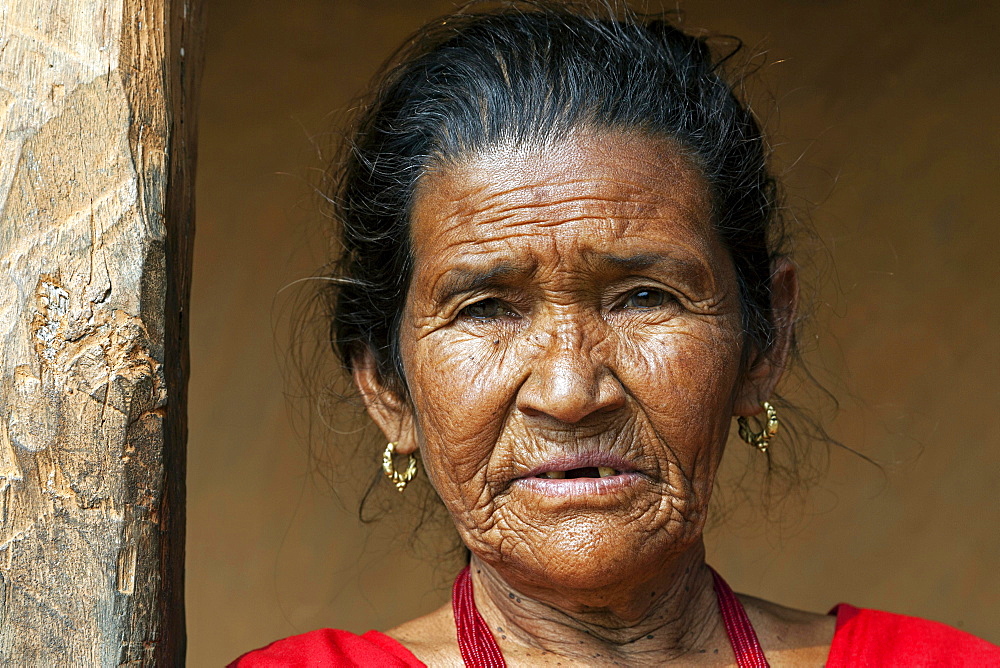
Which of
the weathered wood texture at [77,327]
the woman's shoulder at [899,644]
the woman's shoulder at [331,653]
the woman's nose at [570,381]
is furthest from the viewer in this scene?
the woman's shoulder at [899,644]

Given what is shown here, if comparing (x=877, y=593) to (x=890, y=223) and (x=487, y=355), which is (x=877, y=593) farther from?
(x=487, y=355)

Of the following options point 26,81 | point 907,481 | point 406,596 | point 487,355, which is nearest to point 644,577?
point 487,355

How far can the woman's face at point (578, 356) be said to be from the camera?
1.98m

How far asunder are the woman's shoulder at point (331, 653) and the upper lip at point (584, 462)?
0.49 meters

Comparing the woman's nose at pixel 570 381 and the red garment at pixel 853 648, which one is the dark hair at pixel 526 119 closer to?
the woman's nose at pixel 570 381

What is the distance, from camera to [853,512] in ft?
14.0

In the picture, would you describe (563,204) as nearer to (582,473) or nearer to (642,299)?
(642,299)

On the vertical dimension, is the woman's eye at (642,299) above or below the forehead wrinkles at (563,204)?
below

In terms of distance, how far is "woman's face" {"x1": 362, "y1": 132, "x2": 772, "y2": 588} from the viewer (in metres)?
1.98

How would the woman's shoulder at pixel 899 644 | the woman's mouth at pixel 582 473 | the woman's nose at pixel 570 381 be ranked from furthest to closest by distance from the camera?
the woman's shoulder at pixel 899 644, the woman's mouth at pixel 582 473, the woman's nose at pixel 570 381

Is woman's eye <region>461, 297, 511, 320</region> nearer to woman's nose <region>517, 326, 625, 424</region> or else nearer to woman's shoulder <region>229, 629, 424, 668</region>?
woman's nose <region>517, 326, 625, 424</region>

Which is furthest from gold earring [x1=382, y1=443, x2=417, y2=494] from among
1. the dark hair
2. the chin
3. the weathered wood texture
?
the weathered wood texture

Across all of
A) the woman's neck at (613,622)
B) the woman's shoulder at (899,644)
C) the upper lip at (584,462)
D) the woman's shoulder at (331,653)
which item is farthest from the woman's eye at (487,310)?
the woman's shoulder at (899,644)

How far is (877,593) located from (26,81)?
11.7ft
